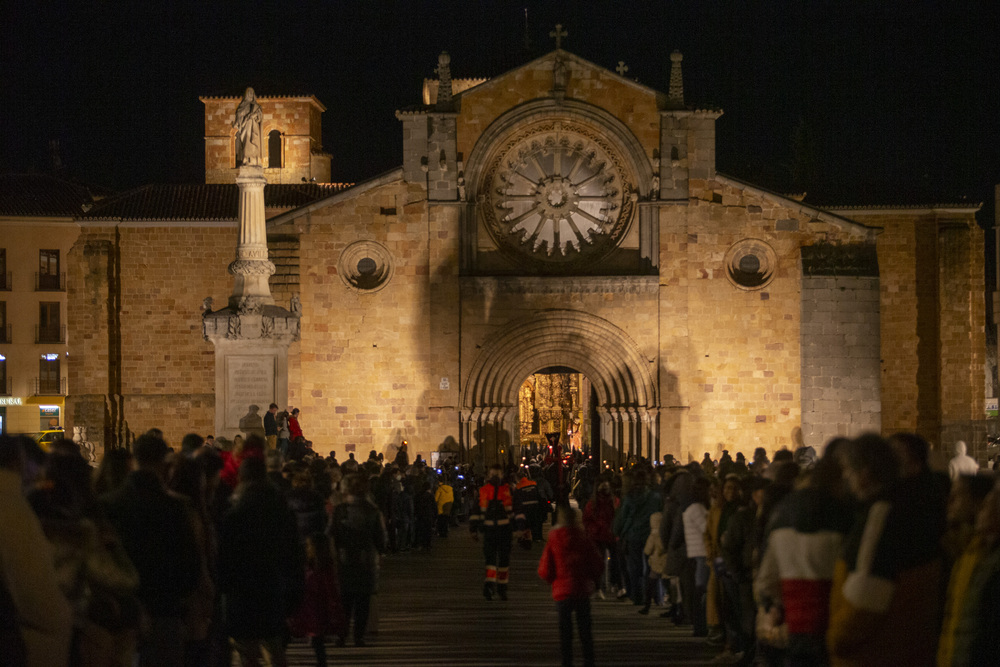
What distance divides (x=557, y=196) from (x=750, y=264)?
14.0 feet

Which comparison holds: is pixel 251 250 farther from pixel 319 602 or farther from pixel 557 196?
pixel 319 602

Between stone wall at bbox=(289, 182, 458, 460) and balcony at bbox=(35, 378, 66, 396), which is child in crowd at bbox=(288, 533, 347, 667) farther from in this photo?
balcony at bbox=(35, 378, 66, 396)

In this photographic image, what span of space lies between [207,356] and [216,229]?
10.4ft

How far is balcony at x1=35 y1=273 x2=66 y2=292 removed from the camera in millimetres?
42750

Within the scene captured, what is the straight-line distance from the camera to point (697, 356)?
27812 millimetres

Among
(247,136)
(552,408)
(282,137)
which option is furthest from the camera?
(552,408)

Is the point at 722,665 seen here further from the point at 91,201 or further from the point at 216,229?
the point at 91,201

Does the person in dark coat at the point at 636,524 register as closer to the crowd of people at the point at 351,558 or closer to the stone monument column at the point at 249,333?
the crowd of people at the point at 351,558

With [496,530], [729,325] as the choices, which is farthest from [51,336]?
[496,530]

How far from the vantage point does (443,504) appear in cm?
2314

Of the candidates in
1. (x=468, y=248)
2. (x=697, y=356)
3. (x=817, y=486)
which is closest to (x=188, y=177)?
(x=468, y=248)

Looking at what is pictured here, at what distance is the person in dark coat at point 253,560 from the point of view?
761 cm

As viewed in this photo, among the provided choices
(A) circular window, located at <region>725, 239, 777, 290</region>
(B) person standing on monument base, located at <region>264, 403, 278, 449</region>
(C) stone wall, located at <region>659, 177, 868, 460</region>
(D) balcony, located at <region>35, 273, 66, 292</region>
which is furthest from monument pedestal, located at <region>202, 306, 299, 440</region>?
(D) balcony, located at <region>35, 273, 66, 292</region>

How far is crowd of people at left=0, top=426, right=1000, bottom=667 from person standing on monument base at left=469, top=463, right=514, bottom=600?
2809mm
